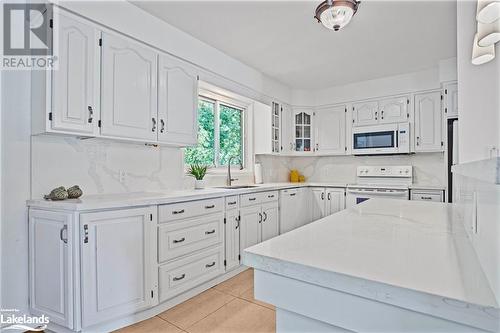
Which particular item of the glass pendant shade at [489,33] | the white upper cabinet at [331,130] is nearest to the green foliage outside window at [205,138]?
the white upper cabinet at [331,130]

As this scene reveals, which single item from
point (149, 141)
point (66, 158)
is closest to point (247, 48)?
point (149, 141)

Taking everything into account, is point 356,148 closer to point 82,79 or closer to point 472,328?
point 82,79

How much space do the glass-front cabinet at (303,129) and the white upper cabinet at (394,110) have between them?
1.15 meters

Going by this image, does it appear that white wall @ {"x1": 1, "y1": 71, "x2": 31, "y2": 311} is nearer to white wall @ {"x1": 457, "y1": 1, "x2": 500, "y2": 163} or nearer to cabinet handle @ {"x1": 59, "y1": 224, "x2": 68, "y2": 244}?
cabinet handle @ {"x1": 59, "y1": 224, "x2": 68, "y2": 244}

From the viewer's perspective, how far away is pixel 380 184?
433 centimetres

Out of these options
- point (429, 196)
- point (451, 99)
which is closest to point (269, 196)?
point (429, 196)

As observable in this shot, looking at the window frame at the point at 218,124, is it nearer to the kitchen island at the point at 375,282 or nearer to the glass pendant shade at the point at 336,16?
the glass pendant shade at the point at 336,16

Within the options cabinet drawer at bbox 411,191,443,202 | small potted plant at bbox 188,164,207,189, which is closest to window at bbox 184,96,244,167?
small potted plant at bbox 188,164,207,189

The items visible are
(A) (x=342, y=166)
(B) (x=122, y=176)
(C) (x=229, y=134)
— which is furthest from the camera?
(A) (x=342, y=166)

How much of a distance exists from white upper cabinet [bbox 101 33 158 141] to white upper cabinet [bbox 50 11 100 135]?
0.07m

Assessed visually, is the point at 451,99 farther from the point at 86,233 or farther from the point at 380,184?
the point at 86,233

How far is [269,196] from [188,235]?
4.66ft

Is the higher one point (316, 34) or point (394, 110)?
point (316, 34)

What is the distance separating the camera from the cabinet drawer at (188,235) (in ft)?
7.22
